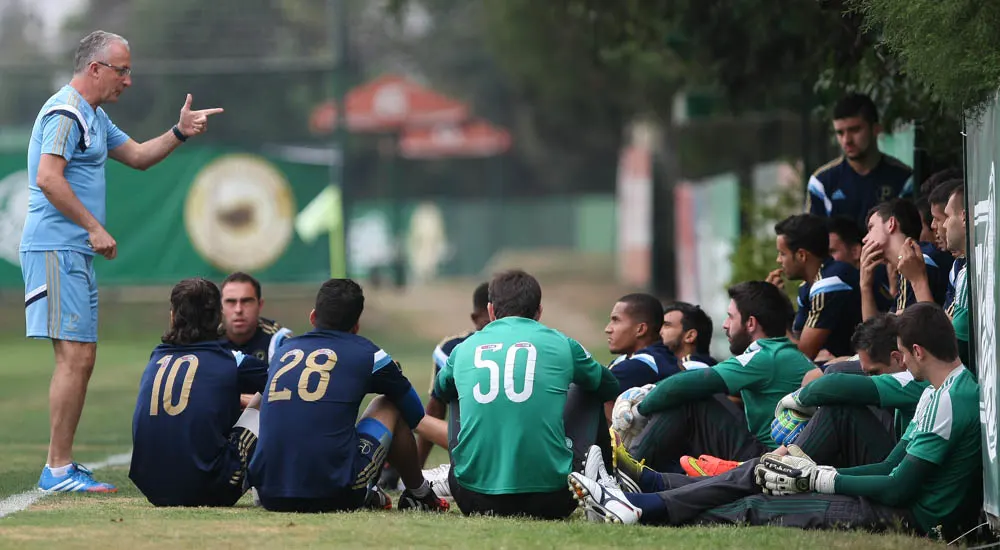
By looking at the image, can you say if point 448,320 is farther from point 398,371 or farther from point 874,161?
point 398,371

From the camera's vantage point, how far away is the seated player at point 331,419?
6.87 metres

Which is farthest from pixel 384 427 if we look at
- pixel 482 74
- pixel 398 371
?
pixel 482 74

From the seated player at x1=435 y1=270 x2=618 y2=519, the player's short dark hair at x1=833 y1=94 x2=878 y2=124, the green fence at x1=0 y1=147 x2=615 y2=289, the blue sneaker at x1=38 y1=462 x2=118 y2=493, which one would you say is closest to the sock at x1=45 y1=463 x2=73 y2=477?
the blue sneaker at x1=38 y1=462 x2=118 y2=493

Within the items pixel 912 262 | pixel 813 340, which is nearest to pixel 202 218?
pixel 813 340

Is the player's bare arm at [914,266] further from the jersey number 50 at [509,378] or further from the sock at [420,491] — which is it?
the sock at [420,491]

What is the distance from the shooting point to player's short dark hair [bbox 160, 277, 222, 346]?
23.9 feet

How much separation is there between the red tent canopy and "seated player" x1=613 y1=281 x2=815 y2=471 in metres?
38.4

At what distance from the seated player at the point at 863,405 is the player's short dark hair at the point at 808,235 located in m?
2.09

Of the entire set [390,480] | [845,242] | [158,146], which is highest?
[158,146]

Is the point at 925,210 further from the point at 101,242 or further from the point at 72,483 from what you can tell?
the point at 72,483

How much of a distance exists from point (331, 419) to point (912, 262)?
293 cm

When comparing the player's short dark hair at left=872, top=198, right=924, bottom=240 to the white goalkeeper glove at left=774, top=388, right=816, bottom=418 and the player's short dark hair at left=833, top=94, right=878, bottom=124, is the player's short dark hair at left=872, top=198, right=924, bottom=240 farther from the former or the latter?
the white goalkeeper glove at left=774, top=388, right=816, bottom=418

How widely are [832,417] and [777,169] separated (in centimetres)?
978

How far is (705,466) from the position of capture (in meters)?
7.15
